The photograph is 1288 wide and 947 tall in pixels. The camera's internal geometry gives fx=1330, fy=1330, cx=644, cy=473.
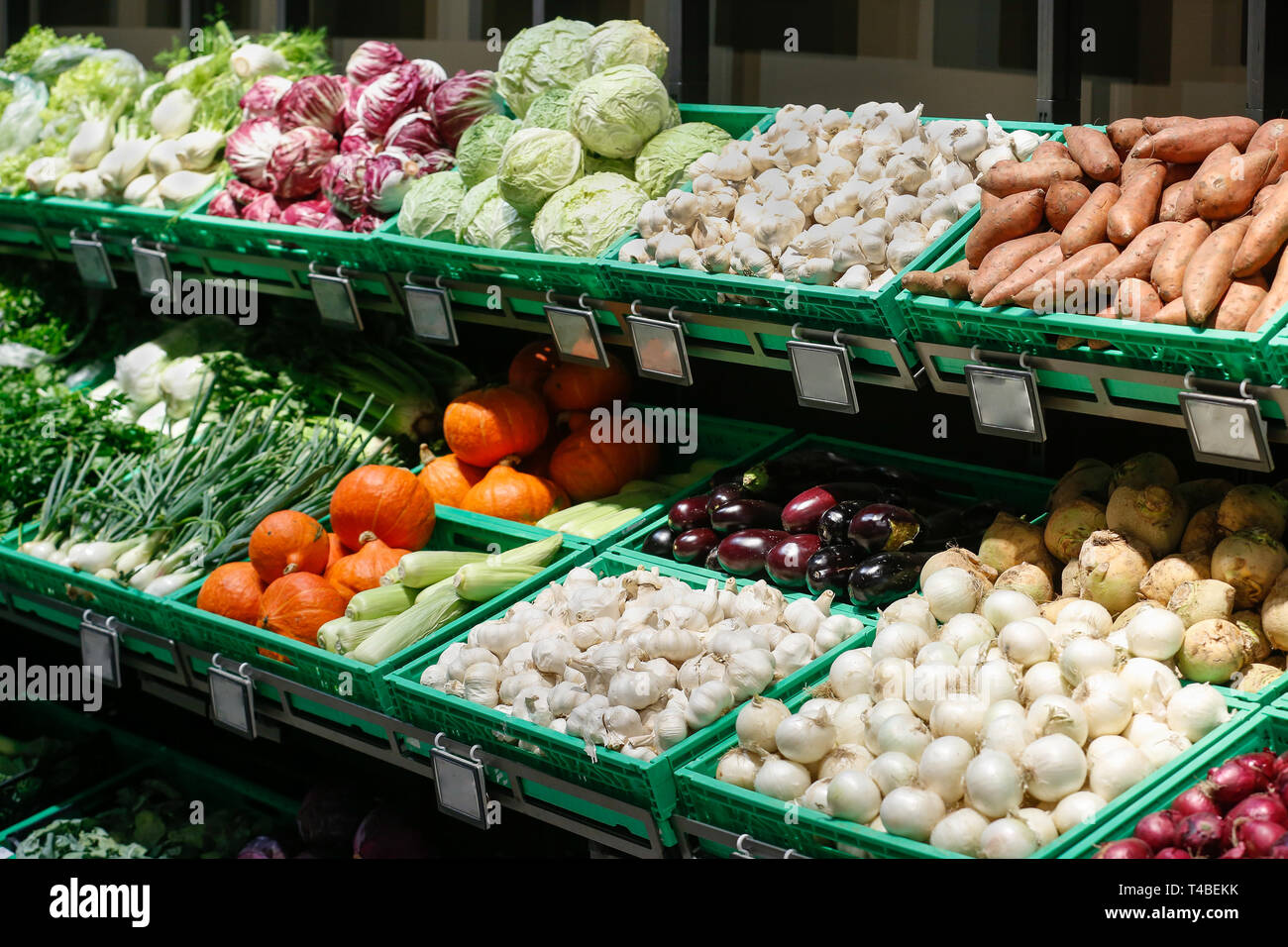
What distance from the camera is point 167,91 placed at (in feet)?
15.9

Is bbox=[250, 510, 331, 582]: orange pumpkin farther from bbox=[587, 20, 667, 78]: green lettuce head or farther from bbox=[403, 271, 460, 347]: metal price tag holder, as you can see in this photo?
bbox=[587, 20, 667, 78]: green lettuce head

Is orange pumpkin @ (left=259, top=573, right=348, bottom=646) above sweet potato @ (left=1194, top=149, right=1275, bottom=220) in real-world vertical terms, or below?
below

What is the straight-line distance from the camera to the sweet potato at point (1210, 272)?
2068 mm

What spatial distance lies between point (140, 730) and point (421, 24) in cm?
273

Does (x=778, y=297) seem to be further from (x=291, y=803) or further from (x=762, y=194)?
(x=291, y=803)

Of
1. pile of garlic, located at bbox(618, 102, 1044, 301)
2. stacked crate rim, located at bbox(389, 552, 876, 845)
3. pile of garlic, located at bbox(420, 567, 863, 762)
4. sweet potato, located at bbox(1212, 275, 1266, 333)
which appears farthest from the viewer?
pile of garlic, located at bbox(618, 102, 1044, 301)

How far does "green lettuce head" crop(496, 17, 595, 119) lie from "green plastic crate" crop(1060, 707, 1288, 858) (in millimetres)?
2362

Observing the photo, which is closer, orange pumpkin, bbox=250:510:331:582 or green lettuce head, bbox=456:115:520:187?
orange pumpkin, bbox=250:510:331:582

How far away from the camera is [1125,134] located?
8.34 ft

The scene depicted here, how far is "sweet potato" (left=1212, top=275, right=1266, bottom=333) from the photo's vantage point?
205 cm

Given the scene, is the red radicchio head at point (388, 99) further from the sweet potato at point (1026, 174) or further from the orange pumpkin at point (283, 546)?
the sweet potato at point (1026, 174)

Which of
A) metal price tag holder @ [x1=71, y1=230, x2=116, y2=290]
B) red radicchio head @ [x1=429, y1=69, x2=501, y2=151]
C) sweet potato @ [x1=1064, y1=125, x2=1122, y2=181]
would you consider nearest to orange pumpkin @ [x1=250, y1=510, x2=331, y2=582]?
red radicchio head @ [x1=429, y1=69, x2=501, y2=151]

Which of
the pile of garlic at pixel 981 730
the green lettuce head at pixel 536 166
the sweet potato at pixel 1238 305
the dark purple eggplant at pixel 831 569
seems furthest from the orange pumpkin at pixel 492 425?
the sweet potato at pixel 1238 305
